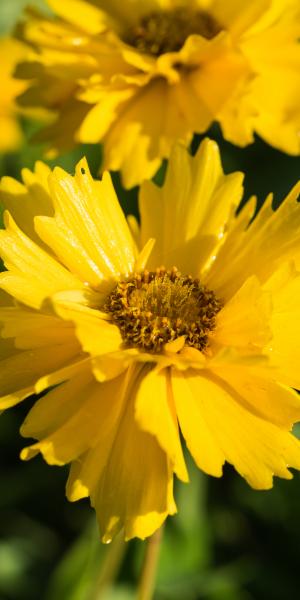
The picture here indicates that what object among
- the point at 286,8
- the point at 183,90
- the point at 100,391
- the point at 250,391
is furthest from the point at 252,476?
the point at 286,8

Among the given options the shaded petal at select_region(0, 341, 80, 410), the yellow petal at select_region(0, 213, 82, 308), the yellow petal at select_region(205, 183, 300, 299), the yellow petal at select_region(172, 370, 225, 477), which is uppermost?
the yellow petal at select_region(205, 183, 300, 299)

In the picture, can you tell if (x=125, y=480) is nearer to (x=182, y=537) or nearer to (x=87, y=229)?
(x=87, y=229)

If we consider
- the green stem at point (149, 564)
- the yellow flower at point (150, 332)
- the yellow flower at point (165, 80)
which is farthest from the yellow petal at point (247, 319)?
the yellow flower at point (165, 80)

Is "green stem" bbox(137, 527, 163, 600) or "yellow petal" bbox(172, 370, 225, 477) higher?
"yellow petal" bbox(172, 370, 225, 477)

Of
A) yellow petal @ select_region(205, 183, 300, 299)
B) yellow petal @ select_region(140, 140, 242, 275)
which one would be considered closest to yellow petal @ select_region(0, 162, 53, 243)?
yellow petal @ select_region(140, 140, 242, 275)

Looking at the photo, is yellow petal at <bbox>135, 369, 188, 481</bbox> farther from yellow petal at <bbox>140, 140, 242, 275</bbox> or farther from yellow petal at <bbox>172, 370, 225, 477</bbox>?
yellow petal at <bbox>140, 140, 242, 275</bbox>

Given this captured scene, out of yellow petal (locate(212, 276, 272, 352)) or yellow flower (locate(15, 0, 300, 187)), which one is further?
yellow flower (locate(15, 0, 300, 187))

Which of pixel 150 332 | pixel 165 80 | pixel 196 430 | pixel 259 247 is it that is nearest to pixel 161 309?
pixel 150 332
